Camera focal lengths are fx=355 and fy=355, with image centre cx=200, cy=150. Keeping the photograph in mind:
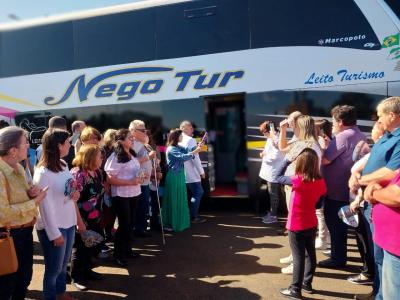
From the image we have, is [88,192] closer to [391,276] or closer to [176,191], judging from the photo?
[176,191]

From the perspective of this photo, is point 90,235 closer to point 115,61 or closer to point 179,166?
point 179,166

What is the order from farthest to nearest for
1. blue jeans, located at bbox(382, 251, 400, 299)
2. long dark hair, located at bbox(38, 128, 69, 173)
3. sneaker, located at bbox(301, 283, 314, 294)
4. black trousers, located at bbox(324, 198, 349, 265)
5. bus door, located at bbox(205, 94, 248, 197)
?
bus door, located at bbox(205, 94, 248, 197) < black trousers, located at bbox(324, 198, 349, 265) < sneaker, located at bbox(301, 283, 314, 294) < long dark hair, located at bbox(38, 128, 69, 173) < blue jeans, located at bbox(382, 251, 400, 299)

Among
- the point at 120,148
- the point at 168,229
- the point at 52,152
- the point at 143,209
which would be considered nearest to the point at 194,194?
the point at 168,229

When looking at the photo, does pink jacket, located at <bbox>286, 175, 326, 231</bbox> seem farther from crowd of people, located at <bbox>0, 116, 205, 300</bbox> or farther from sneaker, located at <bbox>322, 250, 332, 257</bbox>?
crowd of people, located at <bbox>0, 116, 205, 300</bbox>

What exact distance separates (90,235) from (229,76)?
3.90 meters

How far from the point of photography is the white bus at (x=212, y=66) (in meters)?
5.74

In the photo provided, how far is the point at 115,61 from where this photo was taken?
7.02 metres

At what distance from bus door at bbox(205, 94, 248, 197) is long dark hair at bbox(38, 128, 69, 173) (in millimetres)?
4419

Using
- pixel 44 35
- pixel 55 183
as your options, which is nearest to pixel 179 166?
pixel 55 183

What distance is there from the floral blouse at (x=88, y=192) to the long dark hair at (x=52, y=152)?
22.0 inches

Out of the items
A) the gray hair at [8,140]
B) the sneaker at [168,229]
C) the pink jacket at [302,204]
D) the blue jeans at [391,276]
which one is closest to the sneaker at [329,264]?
the pink jacket at [302,204]

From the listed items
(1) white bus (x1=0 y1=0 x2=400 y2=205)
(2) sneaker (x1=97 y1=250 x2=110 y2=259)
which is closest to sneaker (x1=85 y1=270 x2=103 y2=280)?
(2) sneaker (x1=97 y1=250 x2=110 y2=259)

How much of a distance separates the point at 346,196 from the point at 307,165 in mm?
1101

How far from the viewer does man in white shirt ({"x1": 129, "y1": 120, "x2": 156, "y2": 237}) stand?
17.3 feet
